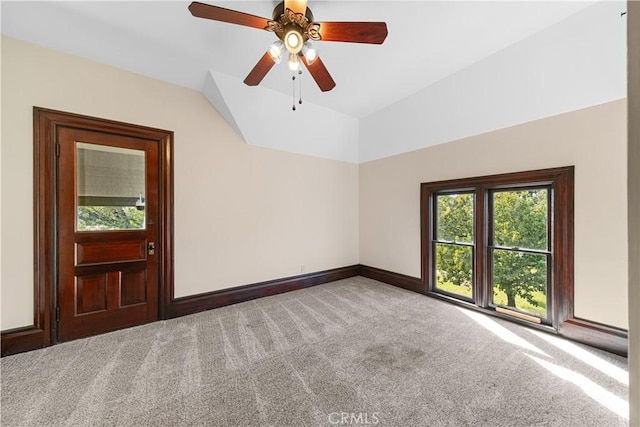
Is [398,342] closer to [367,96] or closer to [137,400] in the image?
[137,400]

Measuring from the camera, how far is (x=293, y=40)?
1794 mm

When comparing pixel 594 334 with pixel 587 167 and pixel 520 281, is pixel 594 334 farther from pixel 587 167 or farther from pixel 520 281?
pixel 587 167

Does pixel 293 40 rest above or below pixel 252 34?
below

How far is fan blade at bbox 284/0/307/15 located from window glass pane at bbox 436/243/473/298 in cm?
324

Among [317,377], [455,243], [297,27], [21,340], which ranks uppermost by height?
[297,27]

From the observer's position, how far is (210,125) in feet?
10.4

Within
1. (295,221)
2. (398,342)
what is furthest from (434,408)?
(295,221)

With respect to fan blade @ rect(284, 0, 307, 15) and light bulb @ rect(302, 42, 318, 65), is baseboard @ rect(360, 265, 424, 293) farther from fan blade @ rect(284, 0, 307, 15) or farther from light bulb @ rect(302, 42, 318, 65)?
fan blade @ rect(284, 0, 307, 15)

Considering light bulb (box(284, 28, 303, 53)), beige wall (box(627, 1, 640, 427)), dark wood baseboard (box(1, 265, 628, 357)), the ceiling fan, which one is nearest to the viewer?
beige wall (box(627, 1, 640, 427))

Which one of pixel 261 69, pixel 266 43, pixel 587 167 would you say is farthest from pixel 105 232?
pixel 587 167

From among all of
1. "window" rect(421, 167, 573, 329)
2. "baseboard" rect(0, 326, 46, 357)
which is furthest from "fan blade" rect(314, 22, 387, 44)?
"baseboard" rect(0, 326, 46, 357)

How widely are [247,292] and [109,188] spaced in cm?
203

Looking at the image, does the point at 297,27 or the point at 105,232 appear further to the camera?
the point at 105,232

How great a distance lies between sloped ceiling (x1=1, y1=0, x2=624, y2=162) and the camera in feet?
6.57
